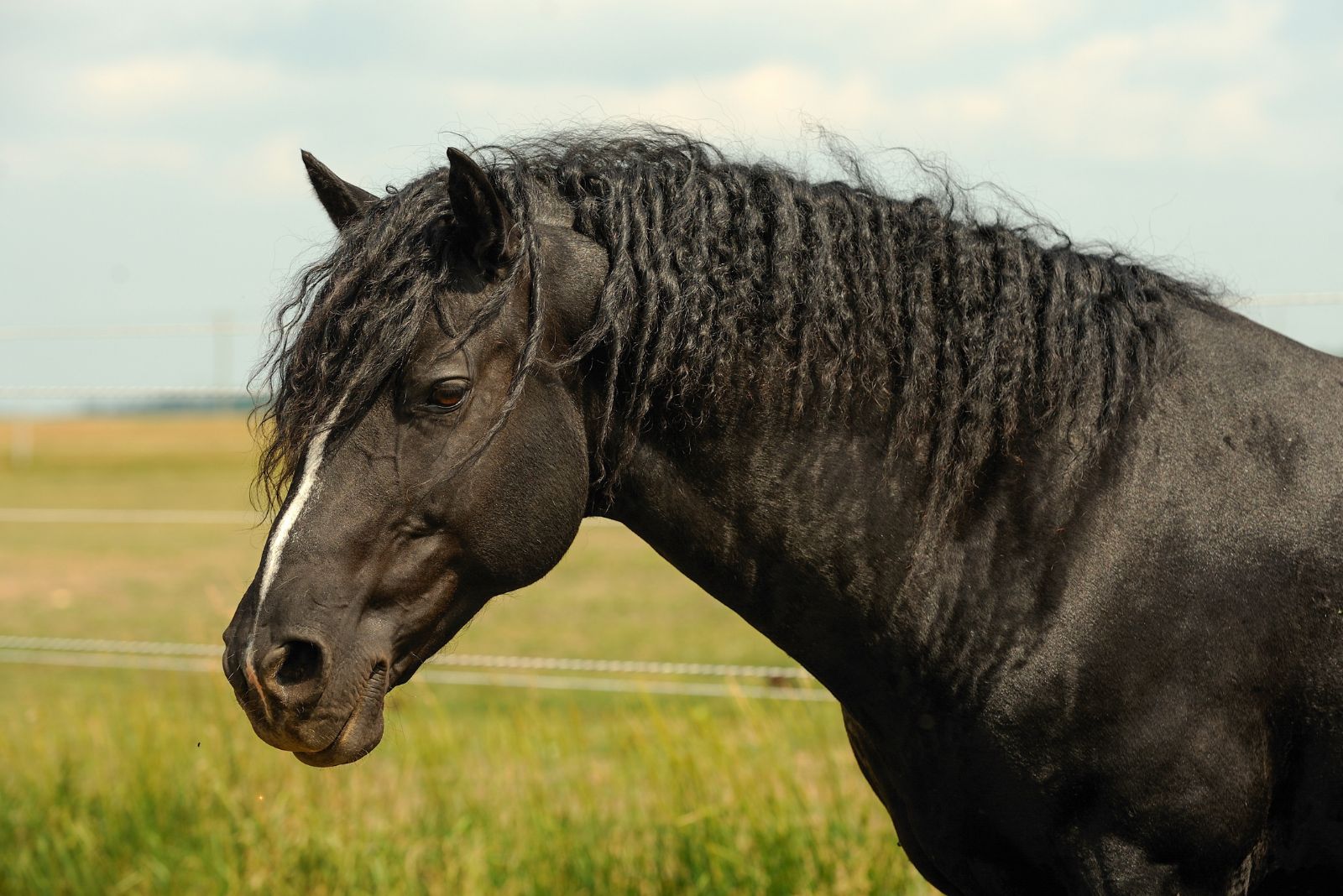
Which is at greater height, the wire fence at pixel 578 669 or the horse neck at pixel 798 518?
the horse neck at pixel 798 518

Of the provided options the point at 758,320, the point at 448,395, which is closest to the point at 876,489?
the point at 758,320

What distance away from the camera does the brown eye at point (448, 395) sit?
1993 millimetres

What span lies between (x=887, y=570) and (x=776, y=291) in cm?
54

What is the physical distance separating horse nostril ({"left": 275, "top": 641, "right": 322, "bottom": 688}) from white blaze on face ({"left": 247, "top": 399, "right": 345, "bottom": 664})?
0.19 feet

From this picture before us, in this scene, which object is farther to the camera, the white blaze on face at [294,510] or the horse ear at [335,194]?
the horse ear at [335,194]

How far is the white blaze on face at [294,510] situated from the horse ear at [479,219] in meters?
0.35

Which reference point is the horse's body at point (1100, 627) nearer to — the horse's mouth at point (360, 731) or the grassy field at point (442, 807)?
the horse's mouth at point (360, 731)

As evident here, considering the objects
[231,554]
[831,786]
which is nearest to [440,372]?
[831,786]

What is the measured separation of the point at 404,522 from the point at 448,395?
23 cm

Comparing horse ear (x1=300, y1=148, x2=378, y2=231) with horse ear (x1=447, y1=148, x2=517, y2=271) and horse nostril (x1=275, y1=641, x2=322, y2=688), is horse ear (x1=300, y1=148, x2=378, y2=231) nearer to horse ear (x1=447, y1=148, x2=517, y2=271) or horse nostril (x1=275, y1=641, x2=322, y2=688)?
horse ear (x1=447, y1=148, x2=517, y2=271)

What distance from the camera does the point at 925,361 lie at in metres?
2.12

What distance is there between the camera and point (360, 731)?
2.01m

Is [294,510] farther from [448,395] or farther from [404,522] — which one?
[448,395]

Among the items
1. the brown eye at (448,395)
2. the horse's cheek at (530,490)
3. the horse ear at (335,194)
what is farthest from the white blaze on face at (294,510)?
the horse ear at (335,194)
